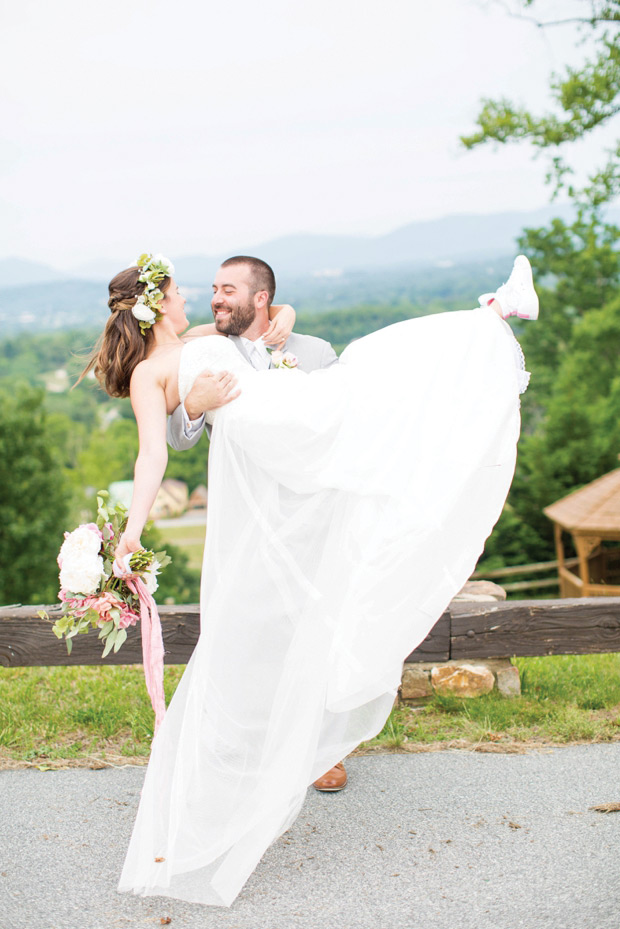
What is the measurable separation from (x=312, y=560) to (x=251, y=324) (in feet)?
4.62

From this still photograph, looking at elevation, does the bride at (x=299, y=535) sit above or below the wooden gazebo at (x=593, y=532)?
above

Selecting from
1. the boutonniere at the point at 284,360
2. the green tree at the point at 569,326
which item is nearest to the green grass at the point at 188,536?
the green tree at the point at 569,326

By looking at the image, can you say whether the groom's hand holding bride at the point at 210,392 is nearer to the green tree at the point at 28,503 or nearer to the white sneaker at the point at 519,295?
the white sneaker at the point at 519,295

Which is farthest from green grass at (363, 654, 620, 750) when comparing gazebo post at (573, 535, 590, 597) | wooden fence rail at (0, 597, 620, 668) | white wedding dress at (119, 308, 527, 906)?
gazebo post at (573, 535, 590, 597)

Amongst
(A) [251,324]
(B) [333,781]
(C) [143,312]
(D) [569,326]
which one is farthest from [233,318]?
(D) [569,326]

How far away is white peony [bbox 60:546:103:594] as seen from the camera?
121 inches

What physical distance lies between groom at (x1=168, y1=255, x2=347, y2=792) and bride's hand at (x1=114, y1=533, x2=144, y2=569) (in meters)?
0.55

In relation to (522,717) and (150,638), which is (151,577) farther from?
(522,717)

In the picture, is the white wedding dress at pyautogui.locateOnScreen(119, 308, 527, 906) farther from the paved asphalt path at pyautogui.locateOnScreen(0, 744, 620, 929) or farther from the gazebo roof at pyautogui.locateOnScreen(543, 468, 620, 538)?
the gazebo roof at pyautogui.locateOnScreen(543, 468, 620, 538)

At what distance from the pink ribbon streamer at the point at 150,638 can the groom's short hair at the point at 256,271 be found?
1630 mm

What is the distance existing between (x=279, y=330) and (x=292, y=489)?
1.08 meters

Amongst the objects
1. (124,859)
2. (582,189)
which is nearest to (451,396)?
A: (124,859)

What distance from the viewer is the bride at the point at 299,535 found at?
2996 mm

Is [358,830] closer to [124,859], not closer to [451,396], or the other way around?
[124,859]
